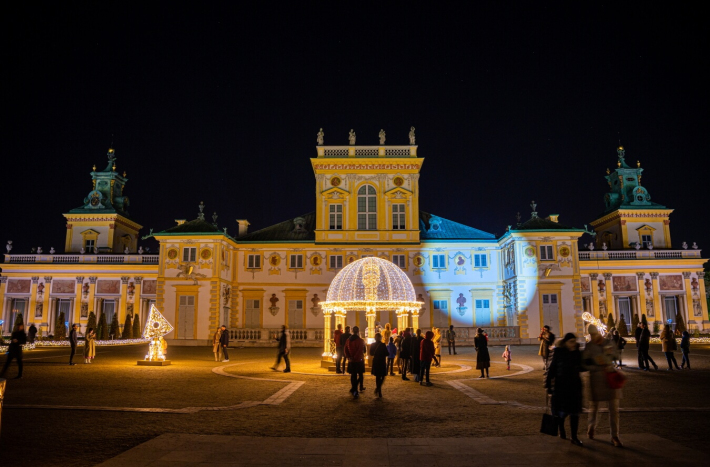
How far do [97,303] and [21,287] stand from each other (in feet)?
24.2

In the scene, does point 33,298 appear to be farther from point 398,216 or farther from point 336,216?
point 398,216

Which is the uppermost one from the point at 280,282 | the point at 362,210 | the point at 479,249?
the point at 362,210

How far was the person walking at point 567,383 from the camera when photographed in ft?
26.6

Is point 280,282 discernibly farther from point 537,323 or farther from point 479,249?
point 537,323

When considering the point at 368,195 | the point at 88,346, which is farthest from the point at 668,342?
the point at 368,195

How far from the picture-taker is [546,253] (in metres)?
39.4

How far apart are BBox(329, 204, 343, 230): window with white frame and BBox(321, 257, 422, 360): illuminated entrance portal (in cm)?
2134

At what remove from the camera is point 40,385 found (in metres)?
14.8

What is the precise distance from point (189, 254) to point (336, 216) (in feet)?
39.9

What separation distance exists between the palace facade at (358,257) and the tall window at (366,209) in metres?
0.08

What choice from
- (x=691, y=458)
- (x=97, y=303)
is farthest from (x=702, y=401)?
(x=97, y=303)

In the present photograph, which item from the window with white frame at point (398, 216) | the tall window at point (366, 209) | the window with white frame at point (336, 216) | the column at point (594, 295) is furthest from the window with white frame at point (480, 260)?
the column at point (594, 295)

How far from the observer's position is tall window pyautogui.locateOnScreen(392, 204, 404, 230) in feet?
142

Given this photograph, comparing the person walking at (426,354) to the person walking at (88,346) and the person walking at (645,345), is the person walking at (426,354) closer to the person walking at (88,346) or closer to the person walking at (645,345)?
the person walking at (645,345)
